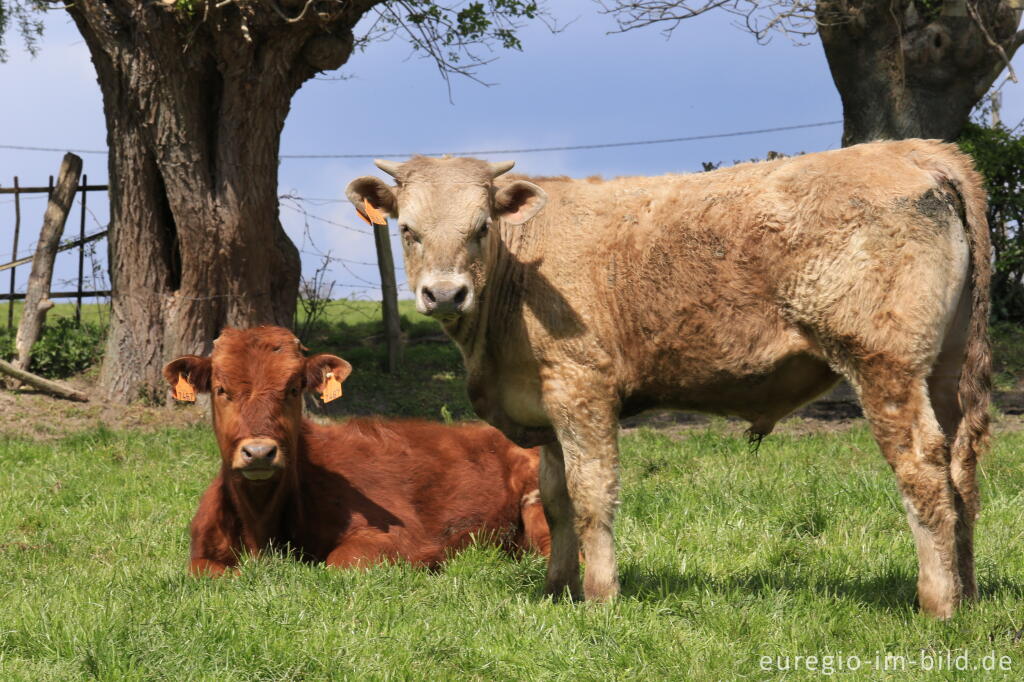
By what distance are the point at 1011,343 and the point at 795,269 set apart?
14540 millimetres

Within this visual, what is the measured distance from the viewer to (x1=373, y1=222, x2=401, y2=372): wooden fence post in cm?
1753

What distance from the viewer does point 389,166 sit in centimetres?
573

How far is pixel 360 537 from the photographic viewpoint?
6742 millimetres

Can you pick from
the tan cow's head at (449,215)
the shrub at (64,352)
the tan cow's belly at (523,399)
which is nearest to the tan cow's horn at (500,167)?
the tan cow's head at (449,215)

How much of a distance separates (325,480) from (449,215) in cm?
243

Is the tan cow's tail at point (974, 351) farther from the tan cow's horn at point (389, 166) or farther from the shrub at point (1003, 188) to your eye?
the shrub at point (1003, 188)

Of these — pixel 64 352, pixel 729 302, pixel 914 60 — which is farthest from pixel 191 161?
pixel 729 302

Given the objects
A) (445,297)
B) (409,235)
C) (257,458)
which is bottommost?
(257,458)

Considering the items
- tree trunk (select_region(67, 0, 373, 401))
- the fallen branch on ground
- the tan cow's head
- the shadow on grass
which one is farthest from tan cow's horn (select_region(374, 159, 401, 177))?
the fallen branch on ground

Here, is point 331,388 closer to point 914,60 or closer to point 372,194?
point 372,194

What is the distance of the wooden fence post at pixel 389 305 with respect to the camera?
1753 centimetres

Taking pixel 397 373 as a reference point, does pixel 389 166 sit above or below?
above

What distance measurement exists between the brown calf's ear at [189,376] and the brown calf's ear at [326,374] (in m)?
0.62

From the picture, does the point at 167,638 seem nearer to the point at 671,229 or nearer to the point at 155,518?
the point at 671,229
